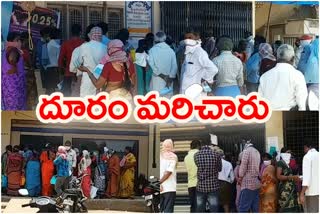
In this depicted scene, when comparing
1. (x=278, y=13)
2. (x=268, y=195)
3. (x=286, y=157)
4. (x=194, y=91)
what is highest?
(x=278, y=13)

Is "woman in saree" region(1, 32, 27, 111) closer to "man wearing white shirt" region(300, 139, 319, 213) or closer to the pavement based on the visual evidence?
the pavement

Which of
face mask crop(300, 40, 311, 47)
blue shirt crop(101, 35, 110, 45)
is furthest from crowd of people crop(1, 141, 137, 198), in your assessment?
face mask crop(300, 40, 311, 47)

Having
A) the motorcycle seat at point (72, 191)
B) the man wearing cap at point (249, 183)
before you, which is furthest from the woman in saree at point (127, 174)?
the man wearing cap at point (249, 183)

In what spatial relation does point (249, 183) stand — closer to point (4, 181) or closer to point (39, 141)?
point (39, 141)

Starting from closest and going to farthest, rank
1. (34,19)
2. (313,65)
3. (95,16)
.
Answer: (34,19)
(95,16)
(313,65)

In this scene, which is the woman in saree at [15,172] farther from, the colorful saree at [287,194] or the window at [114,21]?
the colorful saree at [287,194]

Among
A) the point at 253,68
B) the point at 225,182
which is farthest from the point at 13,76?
the point at 253,68

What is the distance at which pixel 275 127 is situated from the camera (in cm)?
713

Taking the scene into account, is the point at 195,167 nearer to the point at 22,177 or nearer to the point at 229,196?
the point at 229,196

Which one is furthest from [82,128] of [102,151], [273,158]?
[273,158]

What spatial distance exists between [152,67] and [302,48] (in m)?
1.42

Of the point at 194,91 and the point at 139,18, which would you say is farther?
the point at 139,18

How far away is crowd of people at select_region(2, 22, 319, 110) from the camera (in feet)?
23.5

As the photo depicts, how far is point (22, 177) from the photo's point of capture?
7.04 m
